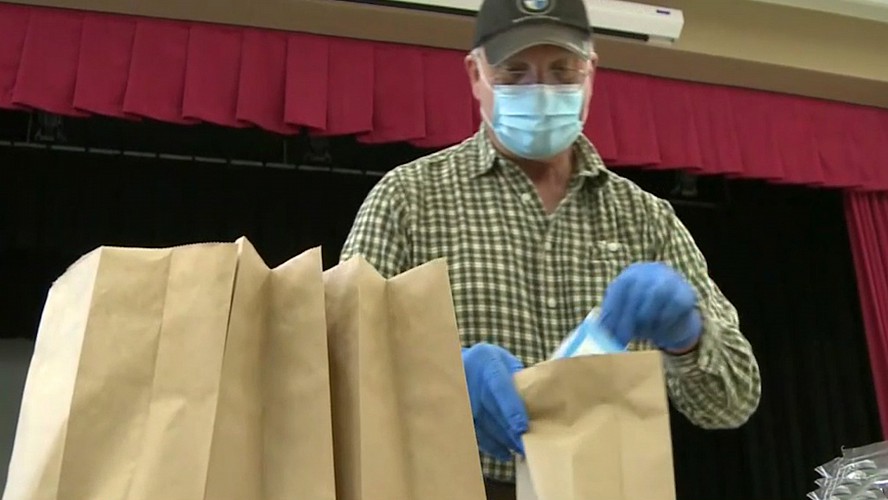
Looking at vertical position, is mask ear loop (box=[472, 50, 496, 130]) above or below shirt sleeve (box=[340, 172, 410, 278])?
above

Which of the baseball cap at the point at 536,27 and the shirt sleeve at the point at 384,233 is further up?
the baseball cap at the point at 536,27

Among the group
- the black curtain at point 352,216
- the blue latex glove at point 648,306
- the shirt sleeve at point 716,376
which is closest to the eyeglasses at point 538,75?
the shirt sleeve at point 716,376

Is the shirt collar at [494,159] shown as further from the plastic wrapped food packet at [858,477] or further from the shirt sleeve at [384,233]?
the plastic wrapped food packet at [858,477]

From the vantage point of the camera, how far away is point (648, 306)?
661 mm

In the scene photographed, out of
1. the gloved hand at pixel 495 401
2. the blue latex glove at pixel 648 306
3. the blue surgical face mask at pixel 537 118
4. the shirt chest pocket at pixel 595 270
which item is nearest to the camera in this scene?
the gloved hand at pixel 495 401

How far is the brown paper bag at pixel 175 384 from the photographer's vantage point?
1.46 feet

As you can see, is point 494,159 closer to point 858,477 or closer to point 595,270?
point 595,270

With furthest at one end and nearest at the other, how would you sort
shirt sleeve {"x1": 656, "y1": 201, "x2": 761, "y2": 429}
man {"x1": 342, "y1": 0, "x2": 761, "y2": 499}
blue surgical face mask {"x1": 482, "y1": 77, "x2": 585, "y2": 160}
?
blue surgical face mask {"x1": 482, "y1": 77, "x2": 585, "y2": 160} < man {"x1": 342, "y1": 0, "x2": 761, "y2": 499} < shirt sleeve {"x1": 656, "y1": 201, "x2": 761, "y2": 429}

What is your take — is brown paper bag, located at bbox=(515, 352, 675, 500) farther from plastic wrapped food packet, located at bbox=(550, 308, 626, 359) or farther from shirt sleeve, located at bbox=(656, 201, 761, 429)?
shirt sleeve, located at bbox=(656, 201, 761, 429)

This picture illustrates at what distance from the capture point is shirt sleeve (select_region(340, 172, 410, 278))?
3.04ft

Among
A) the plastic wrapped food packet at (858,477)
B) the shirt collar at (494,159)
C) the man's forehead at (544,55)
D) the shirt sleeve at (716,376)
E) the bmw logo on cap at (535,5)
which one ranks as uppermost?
the bmw logo on cap at (535,5)

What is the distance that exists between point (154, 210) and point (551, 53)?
249 centimetres

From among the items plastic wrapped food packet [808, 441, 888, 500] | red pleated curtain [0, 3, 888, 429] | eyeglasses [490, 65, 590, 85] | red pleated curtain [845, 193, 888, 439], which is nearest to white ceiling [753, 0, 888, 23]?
red pleated curtain [0, 3, 888, 429]

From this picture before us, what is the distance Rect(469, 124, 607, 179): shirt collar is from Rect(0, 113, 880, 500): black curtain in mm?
2252
